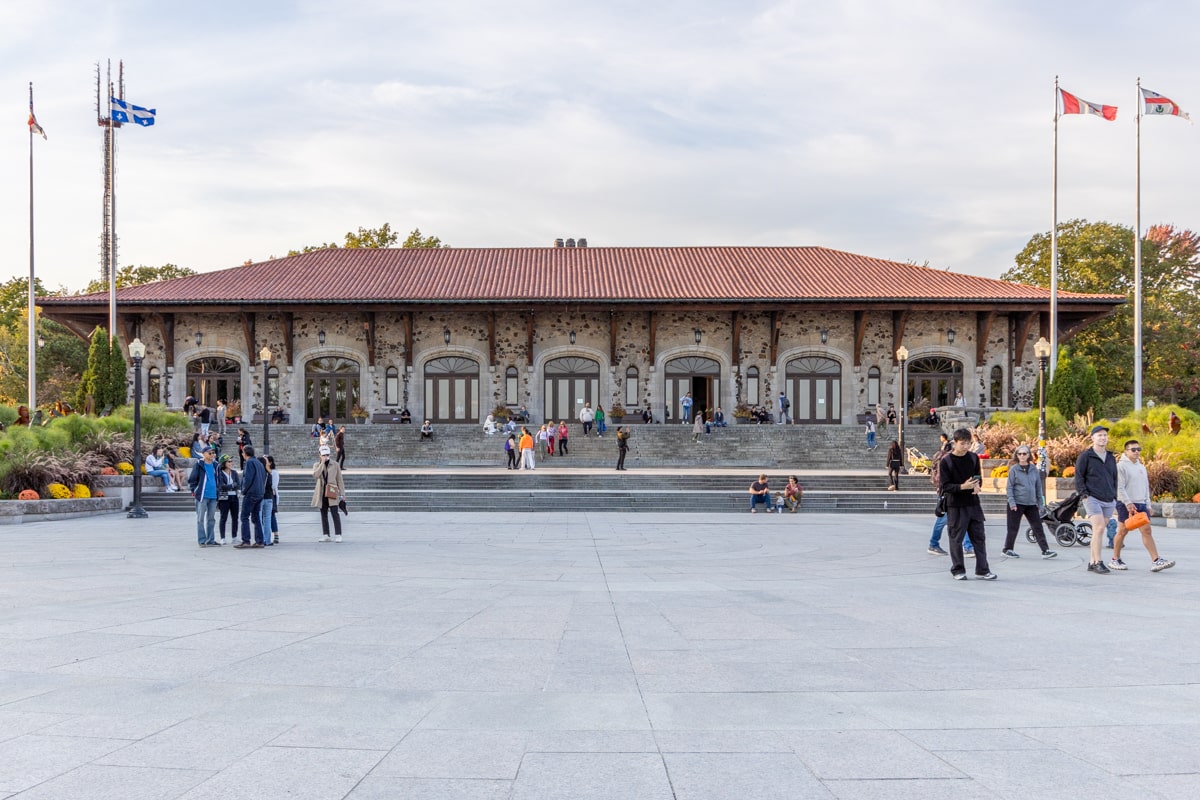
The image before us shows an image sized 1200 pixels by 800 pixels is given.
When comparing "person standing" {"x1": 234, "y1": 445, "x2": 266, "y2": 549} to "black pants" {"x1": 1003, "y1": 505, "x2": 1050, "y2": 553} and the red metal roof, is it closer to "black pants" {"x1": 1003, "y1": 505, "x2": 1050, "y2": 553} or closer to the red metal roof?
"black pants" {"x1": 1003, "y1": 505, "x2": 1050, "y2": 553}

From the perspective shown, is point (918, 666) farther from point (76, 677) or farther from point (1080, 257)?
point (1080, 257)

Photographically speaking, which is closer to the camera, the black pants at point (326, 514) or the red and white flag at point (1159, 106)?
the black pants at point (326, 514)

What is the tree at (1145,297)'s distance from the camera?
41.3m

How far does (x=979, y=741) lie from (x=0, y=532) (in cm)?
1552

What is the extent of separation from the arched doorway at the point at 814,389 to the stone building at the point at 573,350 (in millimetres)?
58

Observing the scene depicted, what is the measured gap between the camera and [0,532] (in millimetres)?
14516

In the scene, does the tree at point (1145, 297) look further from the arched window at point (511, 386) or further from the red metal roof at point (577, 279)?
the arched window at point (511, 386)

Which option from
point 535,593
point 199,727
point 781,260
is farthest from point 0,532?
point 781,260

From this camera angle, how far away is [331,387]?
36875 millimetres

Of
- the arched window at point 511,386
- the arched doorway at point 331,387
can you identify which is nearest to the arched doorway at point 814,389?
the arched window at point 511,386

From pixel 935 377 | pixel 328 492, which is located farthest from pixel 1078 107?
pixel 328 492

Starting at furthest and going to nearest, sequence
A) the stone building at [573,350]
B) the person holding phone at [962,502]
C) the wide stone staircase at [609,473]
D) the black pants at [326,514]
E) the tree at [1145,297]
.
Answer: the tree at [1145,297], the stone building at [573,350], the wide stone staircase at [609,473], the black pants at [326,514], the person holding phone at [962,502]

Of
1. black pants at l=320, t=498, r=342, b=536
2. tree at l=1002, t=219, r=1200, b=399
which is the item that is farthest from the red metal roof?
black pants at l=320, t=498, r=342, b=536

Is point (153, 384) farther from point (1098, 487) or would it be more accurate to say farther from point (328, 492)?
point (1098, 487)
